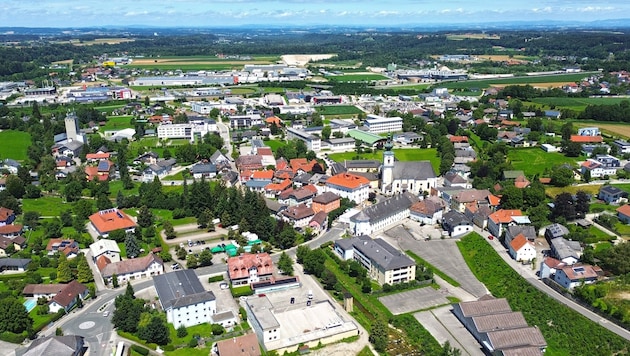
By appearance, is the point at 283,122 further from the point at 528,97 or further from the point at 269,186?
the point at 528,97

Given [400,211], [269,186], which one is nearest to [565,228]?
[400,211]

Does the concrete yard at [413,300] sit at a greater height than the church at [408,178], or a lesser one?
lesser

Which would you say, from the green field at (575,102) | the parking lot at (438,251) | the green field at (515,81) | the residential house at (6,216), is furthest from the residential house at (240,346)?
the green field at (515,81)

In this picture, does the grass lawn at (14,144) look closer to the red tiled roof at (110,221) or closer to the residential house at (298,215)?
the red tiled roof at (110,221)

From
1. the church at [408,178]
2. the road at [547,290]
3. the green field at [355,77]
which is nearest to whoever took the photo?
the road at [547,290]

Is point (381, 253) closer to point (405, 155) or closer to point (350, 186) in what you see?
point (350, 186)

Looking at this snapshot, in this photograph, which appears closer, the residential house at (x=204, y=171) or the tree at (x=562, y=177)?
the tree at (x=562, y=177)
